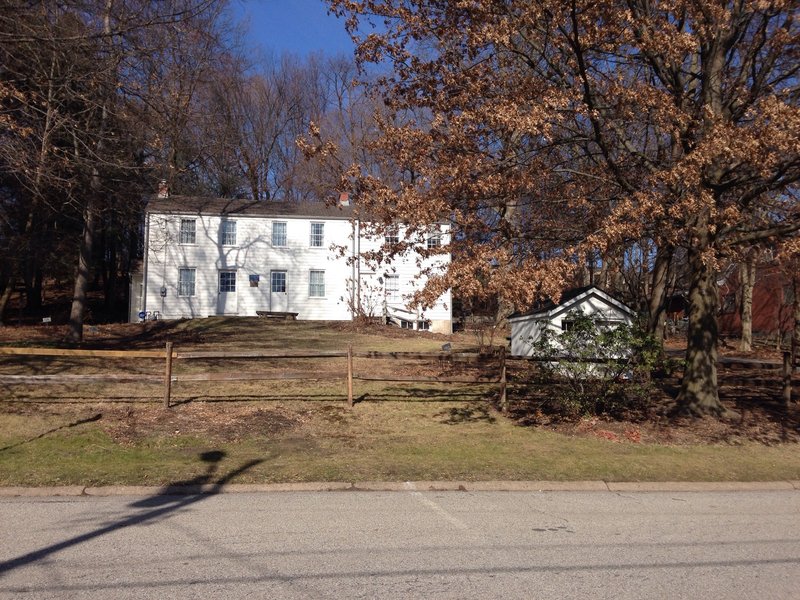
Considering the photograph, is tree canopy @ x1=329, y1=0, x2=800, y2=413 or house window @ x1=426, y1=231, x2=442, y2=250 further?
house window @ x1=426, y1=231, x2=442, y2=250

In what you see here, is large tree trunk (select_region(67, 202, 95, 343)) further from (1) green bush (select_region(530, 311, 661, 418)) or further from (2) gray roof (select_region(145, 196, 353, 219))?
(1) green bush (select_region(530, 311, 661, 418))

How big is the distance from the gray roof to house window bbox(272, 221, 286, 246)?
0.52 metres

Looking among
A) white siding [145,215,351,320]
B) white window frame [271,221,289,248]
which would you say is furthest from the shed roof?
white window frame [271,221,289,248]

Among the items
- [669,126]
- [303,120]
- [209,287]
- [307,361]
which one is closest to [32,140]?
[307,361]

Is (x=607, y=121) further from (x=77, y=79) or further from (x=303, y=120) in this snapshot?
(x=303, y=120)

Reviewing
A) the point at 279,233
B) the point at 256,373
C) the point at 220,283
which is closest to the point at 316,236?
the point at 279,233

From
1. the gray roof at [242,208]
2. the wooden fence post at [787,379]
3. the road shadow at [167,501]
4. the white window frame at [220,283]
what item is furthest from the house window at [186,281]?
the wooden fence post at [787,379]

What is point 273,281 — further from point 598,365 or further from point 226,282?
point 598,365

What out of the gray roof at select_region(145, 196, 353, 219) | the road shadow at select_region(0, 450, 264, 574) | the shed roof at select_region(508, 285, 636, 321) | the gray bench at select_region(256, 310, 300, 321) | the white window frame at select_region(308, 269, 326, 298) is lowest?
the road shadow at select_region(0, 450, 264, 574)

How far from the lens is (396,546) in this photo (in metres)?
6.00

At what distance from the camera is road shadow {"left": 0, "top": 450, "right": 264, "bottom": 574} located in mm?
5520

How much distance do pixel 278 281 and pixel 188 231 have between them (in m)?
5.64

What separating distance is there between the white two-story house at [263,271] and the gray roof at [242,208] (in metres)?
0.06

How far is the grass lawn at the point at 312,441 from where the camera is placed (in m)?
9.13
